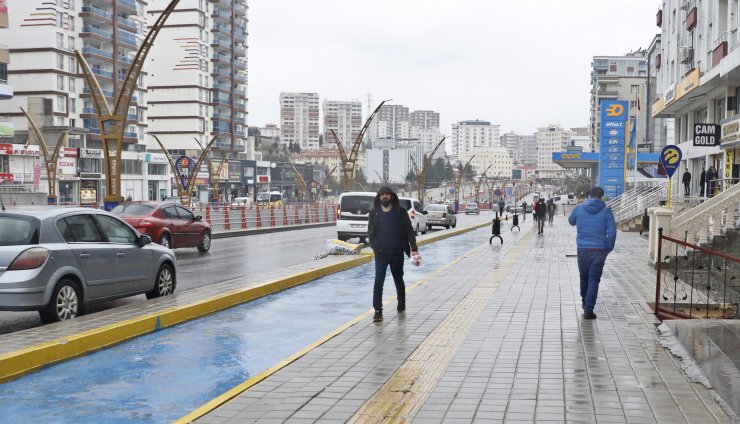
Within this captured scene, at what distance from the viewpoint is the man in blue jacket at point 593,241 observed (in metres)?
9.70

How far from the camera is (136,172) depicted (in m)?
86.6

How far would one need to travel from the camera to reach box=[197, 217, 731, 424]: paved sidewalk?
5477mm

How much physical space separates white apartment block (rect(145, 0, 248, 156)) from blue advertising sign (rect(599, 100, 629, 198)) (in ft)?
207

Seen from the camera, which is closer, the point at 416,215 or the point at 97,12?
the point at 416,215

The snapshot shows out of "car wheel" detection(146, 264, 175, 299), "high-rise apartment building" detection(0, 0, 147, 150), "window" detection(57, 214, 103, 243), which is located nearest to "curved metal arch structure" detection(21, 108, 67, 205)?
"high-rise apartment building" detection(0, 0, 147, 150)

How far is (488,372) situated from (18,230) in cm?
592

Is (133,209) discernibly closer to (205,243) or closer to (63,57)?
(205,243)

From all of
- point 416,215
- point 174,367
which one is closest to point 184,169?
point 416,215

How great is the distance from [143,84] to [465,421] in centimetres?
8765

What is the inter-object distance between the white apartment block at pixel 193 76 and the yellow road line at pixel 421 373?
96.2 m

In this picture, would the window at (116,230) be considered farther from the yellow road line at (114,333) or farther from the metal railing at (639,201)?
the metal railing at (639,201)

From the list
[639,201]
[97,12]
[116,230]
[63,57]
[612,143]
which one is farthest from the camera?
[97,12]

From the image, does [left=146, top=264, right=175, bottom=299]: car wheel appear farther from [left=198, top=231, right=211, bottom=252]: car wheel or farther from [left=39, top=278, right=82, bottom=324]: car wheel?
[left=198, top=231, right=211, bottom=252]: car wheel

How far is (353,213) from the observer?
26328 mm
